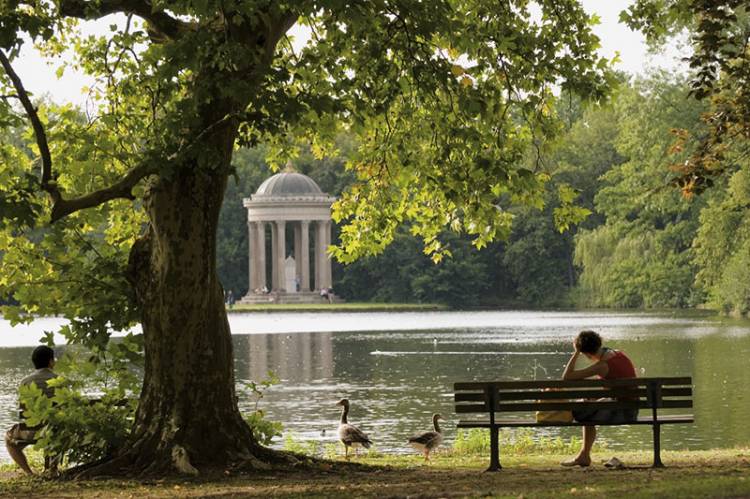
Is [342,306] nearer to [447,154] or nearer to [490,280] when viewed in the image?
[490,280]

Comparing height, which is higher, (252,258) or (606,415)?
(252,258)

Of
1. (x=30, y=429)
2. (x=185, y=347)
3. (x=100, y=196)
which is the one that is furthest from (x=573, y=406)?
(x=30, y=429)

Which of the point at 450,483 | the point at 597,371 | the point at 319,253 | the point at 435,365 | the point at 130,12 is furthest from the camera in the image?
the point at 319,253

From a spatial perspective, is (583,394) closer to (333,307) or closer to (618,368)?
(618,368)

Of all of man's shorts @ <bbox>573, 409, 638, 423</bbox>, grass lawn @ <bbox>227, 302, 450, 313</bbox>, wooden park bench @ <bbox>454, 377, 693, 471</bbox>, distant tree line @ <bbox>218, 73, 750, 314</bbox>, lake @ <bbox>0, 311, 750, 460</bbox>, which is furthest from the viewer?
grass lawn @ <bbox>227, 302, 450, 313</bbox>

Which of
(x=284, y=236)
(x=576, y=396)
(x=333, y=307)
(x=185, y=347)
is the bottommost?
(x=576, y=396)

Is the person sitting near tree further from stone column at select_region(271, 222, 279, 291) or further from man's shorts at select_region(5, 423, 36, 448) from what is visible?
stone column at select_region(271, 222, 279, 291)

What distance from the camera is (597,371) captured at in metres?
12.1

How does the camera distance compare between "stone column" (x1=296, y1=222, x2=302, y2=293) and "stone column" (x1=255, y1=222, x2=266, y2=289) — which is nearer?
"stone column" (x1=255, y1=222, x2=266, y2=289)

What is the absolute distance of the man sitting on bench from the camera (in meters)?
11.9

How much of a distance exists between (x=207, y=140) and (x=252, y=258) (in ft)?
276

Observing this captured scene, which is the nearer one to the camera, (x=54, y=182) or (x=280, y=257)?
(x=54, y=182)

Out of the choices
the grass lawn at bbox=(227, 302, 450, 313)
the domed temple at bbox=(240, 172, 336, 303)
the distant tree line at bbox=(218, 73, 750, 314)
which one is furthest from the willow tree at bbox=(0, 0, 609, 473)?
the domed temple at bbox=(240, 172, 336, 303)

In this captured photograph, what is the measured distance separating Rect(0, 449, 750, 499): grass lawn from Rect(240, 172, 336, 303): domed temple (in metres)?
82.0
